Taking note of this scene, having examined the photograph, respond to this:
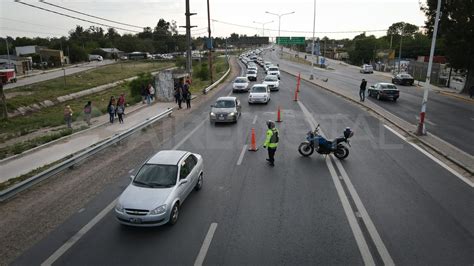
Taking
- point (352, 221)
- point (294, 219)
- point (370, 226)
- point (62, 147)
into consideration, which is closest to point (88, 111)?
point (62, 147)

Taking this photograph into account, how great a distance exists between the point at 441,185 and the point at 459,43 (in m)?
27.3

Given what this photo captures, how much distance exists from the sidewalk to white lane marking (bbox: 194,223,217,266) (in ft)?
27.3

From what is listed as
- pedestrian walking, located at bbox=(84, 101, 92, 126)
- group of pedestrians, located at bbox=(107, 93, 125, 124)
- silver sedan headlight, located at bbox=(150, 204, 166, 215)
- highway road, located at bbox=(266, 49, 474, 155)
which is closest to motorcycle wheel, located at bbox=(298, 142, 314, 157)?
highway road, located at bbox=(266, 49, 474, 155)

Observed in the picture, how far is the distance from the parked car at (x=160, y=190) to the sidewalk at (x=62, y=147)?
6.19 meters

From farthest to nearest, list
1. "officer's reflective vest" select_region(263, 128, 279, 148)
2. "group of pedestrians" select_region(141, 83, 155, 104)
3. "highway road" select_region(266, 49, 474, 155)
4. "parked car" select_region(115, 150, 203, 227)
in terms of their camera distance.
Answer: "group of pedestrians" select_region(141, 83, 155, 104), "highway road" select_region(266, 49, 474, 155), "officer's reflective vest" select_region(263, 128, 279, 148), "parked car" select_region(115, 150, 203, 227)

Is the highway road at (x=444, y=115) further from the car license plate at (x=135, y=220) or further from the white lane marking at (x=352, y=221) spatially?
the car license plate at (x=135, y=220)

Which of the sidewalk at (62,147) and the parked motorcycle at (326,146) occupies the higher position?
the parked motorcycle at (326,146)

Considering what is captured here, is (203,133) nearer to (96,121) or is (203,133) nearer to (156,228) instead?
(96,121)

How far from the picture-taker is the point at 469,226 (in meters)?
9.12

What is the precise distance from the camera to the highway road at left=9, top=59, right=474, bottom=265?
7.93 metres

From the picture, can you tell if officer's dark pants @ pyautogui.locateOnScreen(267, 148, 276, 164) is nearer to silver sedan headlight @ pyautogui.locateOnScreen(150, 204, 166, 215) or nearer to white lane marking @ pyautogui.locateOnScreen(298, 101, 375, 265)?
white lane marking @ pyautogui.locateOnScreen(298, 101, 375, 265)

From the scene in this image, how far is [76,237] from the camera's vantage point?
8789mm

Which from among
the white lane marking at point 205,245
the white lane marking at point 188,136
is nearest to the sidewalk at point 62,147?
the white lane marking at point 188,136

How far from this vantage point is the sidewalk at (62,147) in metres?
14.1
